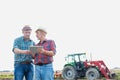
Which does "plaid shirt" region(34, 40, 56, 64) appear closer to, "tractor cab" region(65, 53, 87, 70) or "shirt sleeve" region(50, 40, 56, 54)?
"shirt sleeve" region(50, 40, 56, 54)

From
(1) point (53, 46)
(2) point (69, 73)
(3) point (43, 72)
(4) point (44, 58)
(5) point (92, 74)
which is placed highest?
(2) point (69, 73)

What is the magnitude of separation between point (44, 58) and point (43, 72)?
25 centimetres

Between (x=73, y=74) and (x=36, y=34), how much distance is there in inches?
645

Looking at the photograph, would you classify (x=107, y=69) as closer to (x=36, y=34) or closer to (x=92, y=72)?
(x=92, y=72)

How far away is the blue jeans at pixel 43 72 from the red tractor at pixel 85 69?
15720mm

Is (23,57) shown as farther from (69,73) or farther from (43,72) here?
(69,73)

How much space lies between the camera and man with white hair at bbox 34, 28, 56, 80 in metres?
7.38

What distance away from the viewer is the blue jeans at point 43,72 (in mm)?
7441

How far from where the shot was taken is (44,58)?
291 inches

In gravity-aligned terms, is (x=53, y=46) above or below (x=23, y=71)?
above

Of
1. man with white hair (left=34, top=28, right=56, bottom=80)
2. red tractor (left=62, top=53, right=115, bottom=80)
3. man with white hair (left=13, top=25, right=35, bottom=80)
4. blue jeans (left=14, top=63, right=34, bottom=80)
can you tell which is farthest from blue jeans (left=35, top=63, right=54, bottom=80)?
red tractor (left=62, top=53, right=115, bottom=80)

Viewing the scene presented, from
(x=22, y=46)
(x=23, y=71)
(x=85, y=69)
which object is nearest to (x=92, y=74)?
(x=85, y=69)

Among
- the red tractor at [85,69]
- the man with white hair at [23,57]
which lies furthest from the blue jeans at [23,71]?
the red tractor at [85,69]

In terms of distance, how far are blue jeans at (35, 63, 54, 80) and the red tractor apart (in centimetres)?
1572
